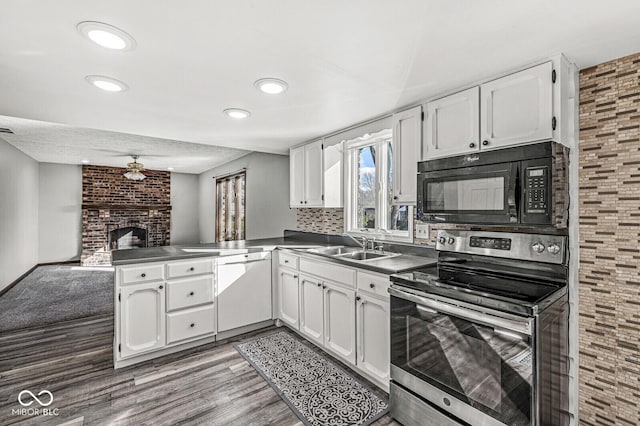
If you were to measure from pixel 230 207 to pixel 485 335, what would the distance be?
593cm

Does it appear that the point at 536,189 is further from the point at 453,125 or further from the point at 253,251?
the point at 253,251

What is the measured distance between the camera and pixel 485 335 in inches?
59.1

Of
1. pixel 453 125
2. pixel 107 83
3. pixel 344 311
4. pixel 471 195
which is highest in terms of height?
pixel 107 83

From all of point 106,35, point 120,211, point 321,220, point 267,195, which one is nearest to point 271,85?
point 106,35

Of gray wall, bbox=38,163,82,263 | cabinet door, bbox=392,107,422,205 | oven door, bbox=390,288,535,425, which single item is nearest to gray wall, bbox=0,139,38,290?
gray wall, bbox=38,163,82,263

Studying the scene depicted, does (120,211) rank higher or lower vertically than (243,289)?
higher

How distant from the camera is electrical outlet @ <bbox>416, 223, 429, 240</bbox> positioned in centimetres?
250

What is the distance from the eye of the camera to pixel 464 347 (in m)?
1.58

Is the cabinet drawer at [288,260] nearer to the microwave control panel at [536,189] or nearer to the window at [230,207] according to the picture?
the microwave control panel at [536,189]

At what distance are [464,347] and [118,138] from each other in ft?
16.7

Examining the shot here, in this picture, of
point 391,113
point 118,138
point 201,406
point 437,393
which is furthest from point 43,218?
point 437,393

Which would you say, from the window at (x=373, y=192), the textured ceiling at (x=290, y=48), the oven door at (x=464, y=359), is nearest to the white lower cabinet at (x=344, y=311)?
the oven door at (x=464, y=359)

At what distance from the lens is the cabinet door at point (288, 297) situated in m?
3.08

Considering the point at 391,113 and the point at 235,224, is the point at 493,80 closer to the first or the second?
the point at 391,113
